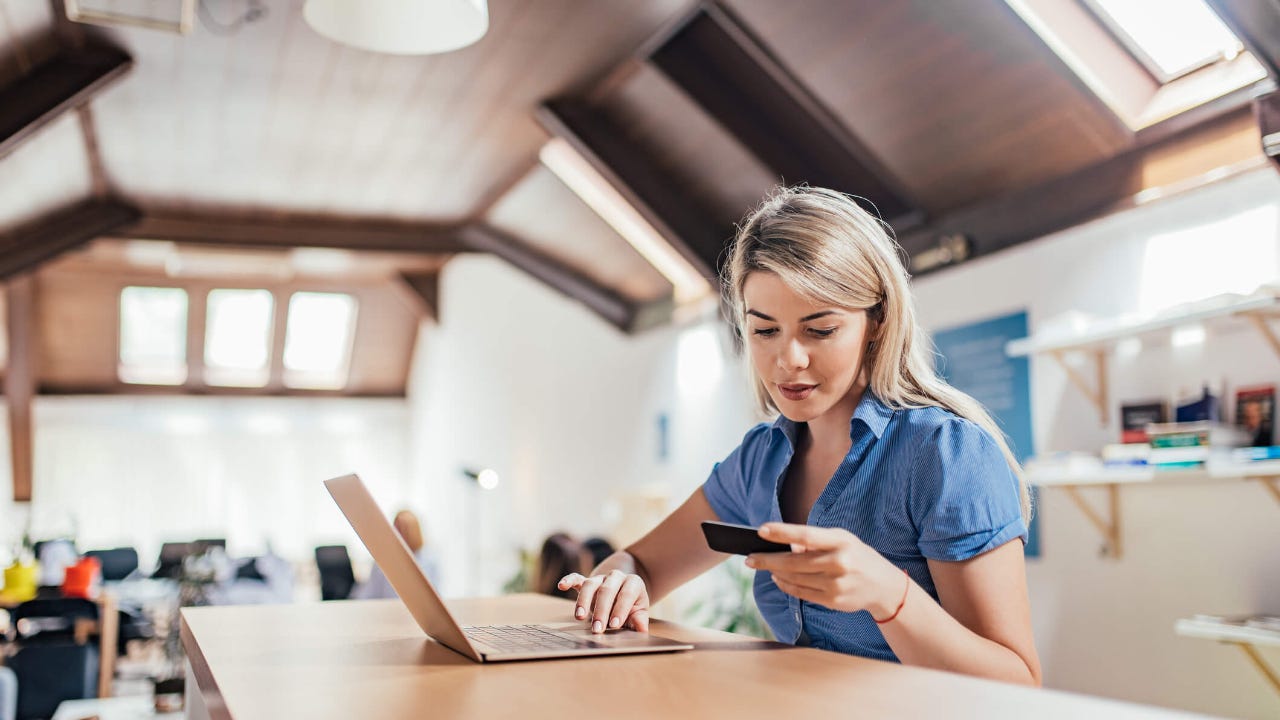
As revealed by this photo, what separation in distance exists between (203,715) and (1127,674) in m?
3.13

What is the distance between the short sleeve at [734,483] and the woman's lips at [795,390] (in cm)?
25

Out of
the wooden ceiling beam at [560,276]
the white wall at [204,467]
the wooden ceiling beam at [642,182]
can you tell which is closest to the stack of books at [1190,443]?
the wooden ceiling beam at [642,182]

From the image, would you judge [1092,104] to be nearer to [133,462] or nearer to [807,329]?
[807,329]

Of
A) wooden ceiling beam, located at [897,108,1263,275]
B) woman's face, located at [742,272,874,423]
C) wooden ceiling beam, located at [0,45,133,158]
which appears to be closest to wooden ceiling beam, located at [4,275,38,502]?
wooden ceiling beam, located at [0,45,133,158]

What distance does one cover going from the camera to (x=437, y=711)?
0.77 m

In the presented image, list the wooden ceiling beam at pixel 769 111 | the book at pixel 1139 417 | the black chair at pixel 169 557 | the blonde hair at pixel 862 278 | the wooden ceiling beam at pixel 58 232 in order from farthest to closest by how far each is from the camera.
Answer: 1. the black chair at pixel 169 557
2. the wooden ceiling beam at pixel 58 232
3. the wooden ceiling beam at pixel 769 111
4. the book at pixel 1139 417
5. the blonde hair at pixel 862 278

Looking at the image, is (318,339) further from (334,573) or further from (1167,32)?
(1167,32)

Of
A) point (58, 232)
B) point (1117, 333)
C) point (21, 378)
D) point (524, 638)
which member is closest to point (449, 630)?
point (524, 638)

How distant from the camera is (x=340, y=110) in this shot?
5543mm

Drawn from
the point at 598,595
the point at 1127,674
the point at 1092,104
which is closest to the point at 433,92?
the point at 1092,104

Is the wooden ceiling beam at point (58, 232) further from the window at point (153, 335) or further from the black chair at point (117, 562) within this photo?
the window at point (153, 335)

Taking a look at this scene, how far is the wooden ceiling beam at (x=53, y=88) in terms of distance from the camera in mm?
4652

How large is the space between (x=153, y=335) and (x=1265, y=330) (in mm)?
11037

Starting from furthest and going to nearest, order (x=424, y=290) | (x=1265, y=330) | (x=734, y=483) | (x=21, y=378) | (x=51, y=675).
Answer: (x=424, y=290)
(x=21, y=378)
(x=51, y=675)
(x=1265, y=330)
(x=734, y=483)
